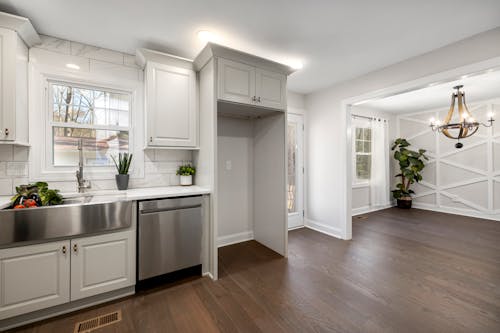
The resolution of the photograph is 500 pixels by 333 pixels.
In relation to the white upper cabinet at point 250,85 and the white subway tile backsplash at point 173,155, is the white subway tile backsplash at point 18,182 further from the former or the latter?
the white upper cabinet at point 250,85

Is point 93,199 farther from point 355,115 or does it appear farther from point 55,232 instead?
point 355,115

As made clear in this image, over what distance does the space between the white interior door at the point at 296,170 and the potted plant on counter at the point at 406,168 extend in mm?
3239

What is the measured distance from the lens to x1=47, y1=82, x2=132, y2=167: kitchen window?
7.38 ft

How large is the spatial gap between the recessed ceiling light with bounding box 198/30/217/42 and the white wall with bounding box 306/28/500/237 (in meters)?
2.24

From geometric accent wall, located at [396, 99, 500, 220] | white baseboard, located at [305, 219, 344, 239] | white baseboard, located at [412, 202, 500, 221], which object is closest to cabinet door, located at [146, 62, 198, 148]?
white baseboard, located at [305, 219, 344, 239]

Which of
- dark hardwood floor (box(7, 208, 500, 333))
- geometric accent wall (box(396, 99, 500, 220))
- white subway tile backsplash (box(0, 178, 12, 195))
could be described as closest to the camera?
dark hardwood floor (box(7, 208, 500, 333))

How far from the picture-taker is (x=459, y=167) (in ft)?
16.5

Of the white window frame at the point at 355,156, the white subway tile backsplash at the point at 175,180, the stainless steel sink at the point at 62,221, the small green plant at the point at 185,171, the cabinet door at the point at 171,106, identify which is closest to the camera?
the stainless steel sink at the point at 62,221

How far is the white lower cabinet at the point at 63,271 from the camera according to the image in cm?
158

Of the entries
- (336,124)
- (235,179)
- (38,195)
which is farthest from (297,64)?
(38,195)

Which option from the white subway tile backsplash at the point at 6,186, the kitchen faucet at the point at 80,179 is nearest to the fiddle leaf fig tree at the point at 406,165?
the kitchen faucet at the point at 80,179

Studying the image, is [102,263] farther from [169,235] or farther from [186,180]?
[186,180]

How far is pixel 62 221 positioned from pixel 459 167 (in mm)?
7192

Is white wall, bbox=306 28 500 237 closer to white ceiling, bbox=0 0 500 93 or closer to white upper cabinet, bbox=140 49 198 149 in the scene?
white ceiling, bbox=0 0 500 93
